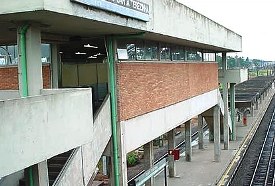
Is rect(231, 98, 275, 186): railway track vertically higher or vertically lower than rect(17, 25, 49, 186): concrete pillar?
lower

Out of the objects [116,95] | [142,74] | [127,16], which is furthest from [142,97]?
[127,16]

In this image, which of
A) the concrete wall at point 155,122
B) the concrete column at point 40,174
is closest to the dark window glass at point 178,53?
the concrete wall at point 155,122

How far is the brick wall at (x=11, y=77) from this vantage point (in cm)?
1043

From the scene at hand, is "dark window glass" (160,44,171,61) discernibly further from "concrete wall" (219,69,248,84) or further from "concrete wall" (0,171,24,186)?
"concrete wall" (219,69,248,84)

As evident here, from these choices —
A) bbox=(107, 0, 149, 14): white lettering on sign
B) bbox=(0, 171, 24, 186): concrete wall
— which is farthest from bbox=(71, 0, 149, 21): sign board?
bbox=(0, 171, 24, 186): concrete wall

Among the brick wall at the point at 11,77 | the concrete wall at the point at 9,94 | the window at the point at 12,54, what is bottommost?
the concrete wall at the point at 9,94

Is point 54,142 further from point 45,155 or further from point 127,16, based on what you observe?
point 127,16

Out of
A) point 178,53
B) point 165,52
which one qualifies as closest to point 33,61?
point 165,52

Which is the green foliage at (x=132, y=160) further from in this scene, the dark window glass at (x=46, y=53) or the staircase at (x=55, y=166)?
the staircase at (x=55, y=166)

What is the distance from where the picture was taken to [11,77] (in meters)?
10.7

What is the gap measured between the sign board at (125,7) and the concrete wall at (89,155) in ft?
7.18

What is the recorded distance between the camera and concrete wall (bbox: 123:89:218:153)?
1048 cm

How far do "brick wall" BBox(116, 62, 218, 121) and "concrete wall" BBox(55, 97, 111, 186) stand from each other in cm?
62

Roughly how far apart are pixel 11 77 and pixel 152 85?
396cm
